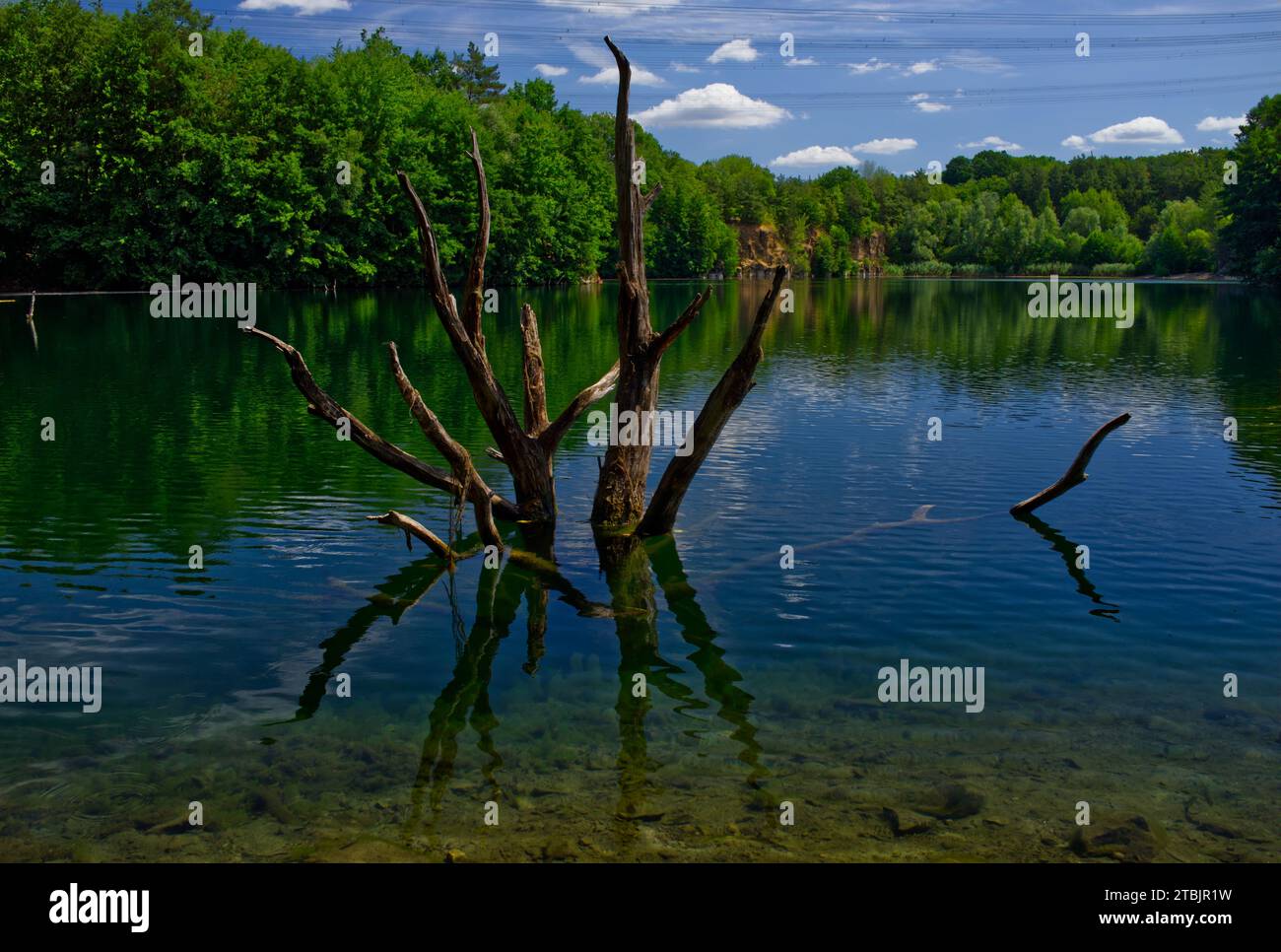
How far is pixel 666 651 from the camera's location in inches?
480

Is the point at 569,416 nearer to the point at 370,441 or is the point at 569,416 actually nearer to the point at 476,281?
the point at 476,281

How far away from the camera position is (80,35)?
80.7m

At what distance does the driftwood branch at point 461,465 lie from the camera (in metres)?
14.9

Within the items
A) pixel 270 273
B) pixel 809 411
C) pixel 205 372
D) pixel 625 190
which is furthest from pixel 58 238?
pixel 625 190

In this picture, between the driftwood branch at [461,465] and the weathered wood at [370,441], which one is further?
the driftwood branch at [461,465]

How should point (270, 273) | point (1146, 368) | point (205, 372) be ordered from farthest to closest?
1. point (270, 273)
2. point (1146, 368)
3. point (205, 372)

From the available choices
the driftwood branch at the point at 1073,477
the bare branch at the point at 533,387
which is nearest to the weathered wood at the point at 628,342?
the bare branch at the point at 533,387

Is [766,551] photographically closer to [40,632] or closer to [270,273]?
[40,632]

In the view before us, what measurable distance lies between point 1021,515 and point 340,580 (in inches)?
395
